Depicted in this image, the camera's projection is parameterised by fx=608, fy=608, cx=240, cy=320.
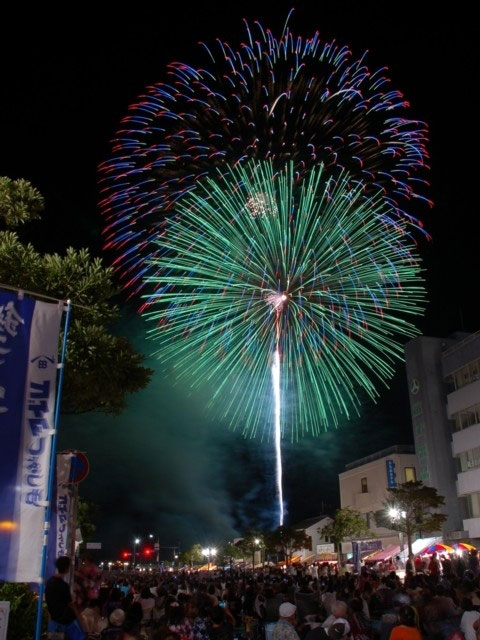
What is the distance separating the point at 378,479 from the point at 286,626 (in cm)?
5590

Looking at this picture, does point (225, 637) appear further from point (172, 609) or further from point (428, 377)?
point (428, 377)

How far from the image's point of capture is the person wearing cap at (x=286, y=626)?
779 cm

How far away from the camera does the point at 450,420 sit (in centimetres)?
5144

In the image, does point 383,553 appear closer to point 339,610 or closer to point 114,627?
point 339,610

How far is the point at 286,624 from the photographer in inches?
312

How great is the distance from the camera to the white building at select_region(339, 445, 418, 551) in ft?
191

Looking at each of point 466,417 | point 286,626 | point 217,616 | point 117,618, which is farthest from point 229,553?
point 286,626

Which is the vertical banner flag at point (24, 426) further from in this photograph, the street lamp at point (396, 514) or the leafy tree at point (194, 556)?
the leafy tree at point (194, 556)

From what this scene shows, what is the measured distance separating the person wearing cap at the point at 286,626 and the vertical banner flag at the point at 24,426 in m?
3.21

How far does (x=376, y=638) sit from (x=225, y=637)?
14.0 feet

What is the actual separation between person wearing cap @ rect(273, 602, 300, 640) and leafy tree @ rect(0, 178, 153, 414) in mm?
5446

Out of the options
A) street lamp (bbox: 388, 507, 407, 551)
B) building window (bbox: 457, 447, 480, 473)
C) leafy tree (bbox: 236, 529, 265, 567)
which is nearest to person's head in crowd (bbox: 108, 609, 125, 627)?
street lamp (bbox: 388, 507, 407, 551)

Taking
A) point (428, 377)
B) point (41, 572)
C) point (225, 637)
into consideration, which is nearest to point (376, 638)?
point (225, 637)

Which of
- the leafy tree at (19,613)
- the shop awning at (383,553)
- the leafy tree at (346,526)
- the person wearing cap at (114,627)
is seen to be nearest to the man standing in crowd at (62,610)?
the person wearing cap at (114,627)
